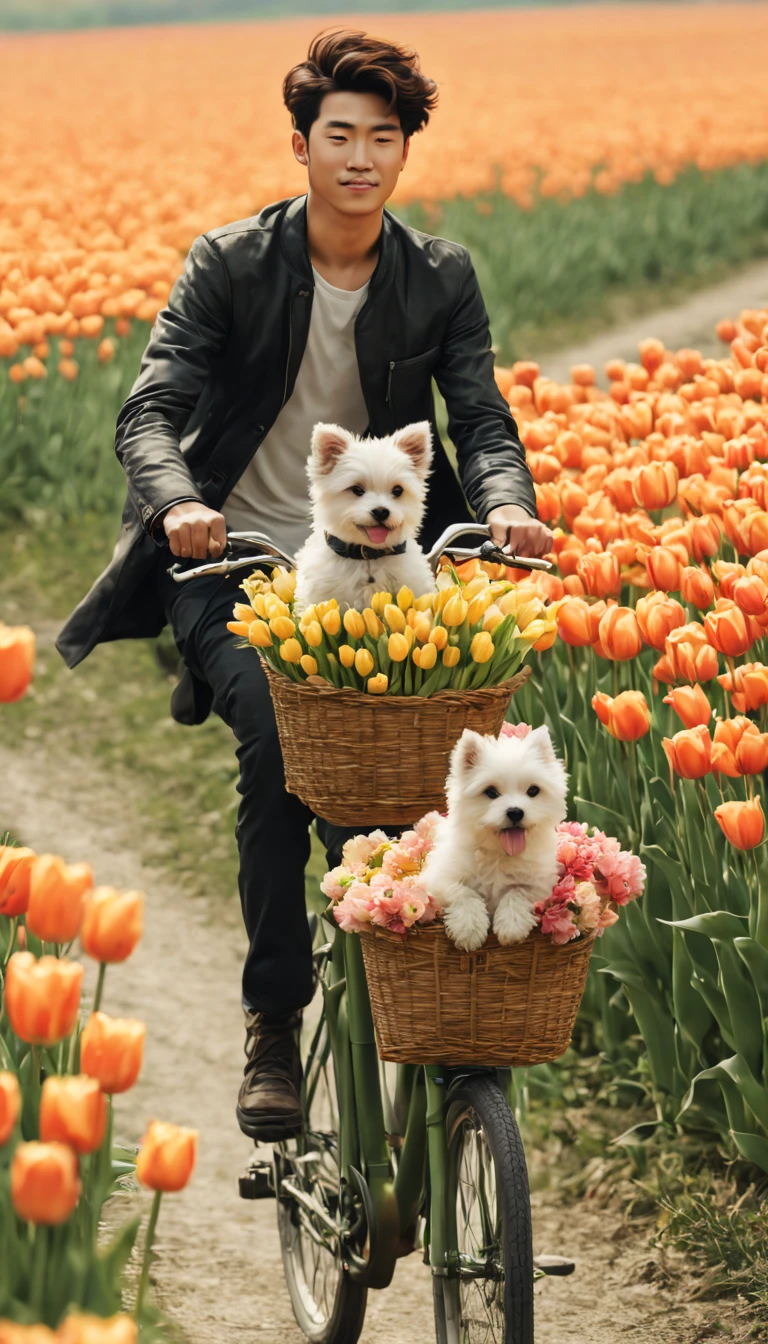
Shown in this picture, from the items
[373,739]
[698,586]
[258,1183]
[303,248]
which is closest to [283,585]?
[373,739]

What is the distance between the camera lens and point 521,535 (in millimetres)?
3186

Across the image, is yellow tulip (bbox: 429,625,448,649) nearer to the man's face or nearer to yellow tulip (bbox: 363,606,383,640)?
yellow tulip (bbox: 363,606,383,640)

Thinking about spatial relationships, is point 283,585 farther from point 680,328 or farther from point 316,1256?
point 680,328

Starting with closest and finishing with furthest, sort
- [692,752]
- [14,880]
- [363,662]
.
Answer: [14,880], [363,662], [692,752]

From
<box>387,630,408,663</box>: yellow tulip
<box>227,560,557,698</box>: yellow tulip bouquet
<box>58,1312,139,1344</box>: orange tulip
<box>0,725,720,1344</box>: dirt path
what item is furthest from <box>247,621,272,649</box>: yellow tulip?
<box>58,1312,139,1344</box>: orange tulip

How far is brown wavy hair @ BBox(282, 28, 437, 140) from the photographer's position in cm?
343

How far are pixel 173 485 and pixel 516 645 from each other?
77 cm

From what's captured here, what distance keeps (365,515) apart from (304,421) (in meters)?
0.90

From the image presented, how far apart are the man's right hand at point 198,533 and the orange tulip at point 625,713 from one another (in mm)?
1145

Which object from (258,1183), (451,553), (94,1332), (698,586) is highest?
(698,586)

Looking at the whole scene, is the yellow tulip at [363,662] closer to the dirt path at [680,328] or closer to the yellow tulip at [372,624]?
the yellow tulip at [372,624]

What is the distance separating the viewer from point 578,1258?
4.32 m

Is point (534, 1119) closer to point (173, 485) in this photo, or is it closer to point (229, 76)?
point (173, 485)

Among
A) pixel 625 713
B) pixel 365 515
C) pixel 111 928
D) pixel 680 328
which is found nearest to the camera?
pixel 111 928
